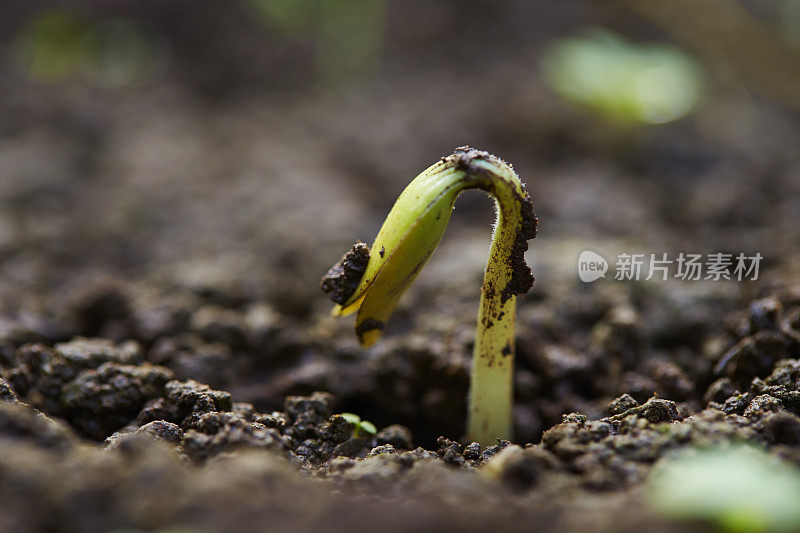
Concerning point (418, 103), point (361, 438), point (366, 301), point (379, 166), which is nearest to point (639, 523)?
point (366, 301)

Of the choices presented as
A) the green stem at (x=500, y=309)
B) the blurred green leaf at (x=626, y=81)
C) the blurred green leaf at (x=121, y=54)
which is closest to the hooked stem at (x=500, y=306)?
the green stem at (x=500, y=309)

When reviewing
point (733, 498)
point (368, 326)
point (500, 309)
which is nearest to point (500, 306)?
point (500, 309)

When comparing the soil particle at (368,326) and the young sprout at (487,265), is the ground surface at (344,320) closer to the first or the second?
the young sprout at (487,265)

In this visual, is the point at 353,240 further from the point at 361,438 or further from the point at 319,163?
the point at 361,438

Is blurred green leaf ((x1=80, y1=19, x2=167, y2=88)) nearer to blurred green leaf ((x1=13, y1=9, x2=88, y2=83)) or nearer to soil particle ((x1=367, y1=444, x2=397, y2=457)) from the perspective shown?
blurred green leaf ((x1=13, y1=9, x2=88, y2=83))

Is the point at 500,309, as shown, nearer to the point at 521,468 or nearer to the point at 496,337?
the point at 496,337

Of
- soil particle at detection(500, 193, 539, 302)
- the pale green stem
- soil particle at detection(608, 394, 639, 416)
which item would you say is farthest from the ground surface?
soil particle at detection(500, 193, 539, 302)
